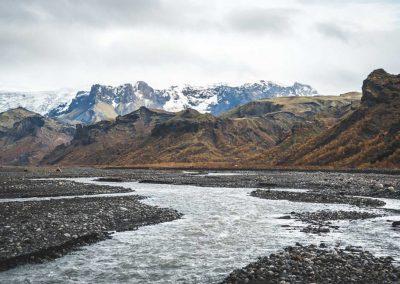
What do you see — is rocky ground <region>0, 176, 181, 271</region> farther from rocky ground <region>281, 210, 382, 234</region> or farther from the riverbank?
the riverbank

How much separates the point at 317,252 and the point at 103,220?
1874 centimetres

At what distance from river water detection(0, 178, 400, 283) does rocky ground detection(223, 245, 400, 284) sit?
4.79ft

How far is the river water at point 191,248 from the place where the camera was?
21047mm

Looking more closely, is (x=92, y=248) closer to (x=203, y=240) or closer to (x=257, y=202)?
(x=203, y=240)

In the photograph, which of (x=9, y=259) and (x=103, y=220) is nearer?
(x=9, y=259)

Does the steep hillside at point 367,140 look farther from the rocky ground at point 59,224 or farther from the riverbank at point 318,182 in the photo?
the rocky ground at point 59,224

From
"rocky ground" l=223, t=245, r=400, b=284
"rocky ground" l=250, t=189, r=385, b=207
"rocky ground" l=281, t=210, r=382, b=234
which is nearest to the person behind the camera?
"rocky ground" l=223, t=245, r=400, b=284

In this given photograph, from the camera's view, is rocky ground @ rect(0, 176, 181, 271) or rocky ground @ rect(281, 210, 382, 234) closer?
rocky ground @ rect(0, 176, 181, 271)

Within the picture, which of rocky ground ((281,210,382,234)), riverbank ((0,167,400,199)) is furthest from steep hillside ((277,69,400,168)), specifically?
rocky ground ((281,210,382,234))

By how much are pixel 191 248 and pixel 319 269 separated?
909 centimetres

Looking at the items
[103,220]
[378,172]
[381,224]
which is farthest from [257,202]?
[378,172]

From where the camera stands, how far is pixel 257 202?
54.9m

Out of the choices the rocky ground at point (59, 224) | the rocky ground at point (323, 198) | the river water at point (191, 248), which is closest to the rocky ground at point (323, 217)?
the river water at point (191, 248)

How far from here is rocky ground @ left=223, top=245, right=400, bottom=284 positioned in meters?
19.4
